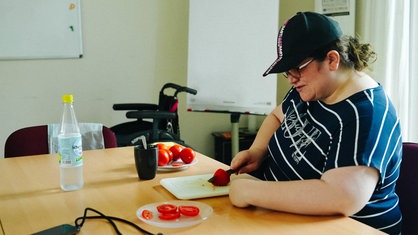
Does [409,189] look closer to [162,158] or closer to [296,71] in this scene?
[296,71]

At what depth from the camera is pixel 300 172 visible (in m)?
1.32

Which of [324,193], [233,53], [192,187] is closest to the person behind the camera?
[324,193]

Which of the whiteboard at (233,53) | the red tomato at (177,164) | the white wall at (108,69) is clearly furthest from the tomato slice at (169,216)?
the white wall at (108,69)

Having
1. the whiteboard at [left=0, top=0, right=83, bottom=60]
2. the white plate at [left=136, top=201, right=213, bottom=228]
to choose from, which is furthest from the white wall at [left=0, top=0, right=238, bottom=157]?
the white plate at [left=136, top=201, right=213, bottom=228]

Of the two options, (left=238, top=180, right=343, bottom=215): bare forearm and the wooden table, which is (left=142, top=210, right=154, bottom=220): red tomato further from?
(left=238, top=180, right=343, bottom=215): bare forearm

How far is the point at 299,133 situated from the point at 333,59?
0.26m

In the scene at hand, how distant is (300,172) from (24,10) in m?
2.46

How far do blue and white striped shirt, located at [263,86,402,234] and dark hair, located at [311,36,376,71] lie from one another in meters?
0.10

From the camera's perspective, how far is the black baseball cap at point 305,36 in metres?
1.17

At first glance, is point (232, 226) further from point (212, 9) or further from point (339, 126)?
point (212, 9)

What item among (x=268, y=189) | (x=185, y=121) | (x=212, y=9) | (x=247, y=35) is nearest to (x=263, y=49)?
(x=247, y=35)

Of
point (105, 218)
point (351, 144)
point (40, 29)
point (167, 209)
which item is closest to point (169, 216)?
point (167, 209)

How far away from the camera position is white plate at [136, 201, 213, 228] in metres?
1.05

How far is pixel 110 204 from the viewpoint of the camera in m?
1.21
